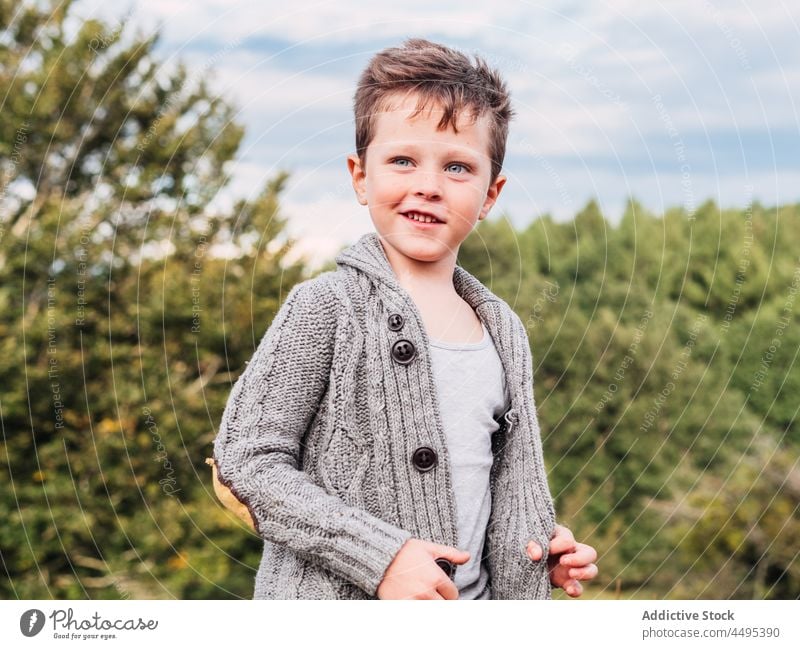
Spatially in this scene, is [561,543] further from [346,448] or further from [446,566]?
[346,448]

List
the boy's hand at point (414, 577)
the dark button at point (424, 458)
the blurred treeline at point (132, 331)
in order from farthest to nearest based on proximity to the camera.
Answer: the blurred treeline at point (132, 331) → the dark button at point (424, 458) → the boy's hand at point (414, 577)

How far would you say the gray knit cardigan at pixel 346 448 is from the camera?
1412mm

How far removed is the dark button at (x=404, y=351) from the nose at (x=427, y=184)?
243 mm

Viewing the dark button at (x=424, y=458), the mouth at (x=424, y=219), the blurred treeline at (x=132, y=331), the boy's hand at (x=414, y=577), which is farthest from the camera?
the blurred treeline at (x=132, y=331)

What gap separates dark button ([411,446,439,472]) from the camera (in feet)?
4.92

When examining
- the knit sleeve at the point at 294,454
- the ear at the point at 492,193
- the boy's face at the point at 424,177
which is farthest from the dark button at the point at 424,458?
the ear at the point at 492,193

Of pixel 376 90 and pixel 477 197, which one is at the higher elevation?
pixel 376 90

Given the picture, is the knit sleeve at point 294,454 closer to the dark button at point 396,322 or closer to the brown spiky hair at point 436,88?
the dark button at point 396,322

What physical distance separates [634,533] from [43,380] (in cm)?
617

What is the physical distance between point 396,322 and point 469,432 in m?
0.22

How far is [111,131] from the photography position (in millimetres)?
5242

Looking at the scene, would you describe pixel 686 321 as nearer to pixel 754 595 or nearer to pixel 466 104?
pixel 754 595

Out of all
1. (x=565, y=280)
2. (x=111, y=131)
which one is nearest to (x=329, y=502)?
(x=111, y=131)
